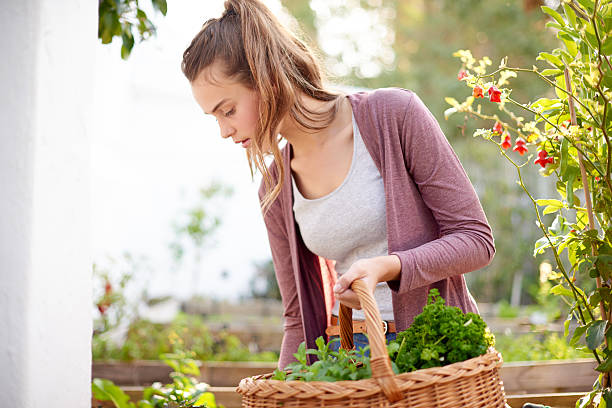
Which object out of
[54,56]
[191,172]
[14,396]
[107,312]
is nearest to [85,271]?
[14,396]

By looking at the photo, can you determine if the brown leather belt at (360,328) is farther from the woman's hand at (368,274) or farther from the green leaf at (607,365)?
the green leaf at (607,365)

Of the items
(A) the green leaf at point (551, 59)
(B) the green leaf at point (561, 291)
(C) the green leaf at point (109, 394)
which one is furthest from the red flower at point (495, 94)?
(C) the green leaf at point (109, 394)

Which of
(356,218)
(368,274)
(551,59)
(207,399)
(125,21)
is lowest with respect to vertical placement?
(207,399)

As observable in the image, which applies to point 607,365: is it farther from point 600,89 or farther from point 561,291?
point 600,89

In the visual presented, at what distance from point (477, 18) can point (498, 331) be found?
6.70m

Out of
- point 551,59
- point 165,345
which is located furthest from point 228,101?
point 165,345

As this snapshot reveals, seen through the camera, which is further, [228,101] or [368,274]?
[228,101]

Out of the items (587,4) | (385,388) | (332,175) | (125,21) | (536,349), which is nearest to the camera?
(385,388)

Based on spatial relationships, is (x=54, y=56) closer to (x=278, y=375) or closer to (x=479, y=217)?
(x=278, y=375)

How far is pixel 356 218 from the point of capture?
1.44 m

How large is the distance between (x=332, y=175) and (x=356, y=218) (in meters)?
0.15

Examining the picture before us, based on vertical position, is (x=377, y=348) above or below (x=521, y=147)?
below

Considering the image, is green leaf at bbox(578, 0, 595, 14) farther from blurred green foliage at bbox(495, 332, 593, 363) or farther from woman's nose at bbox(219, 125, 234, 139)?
blurred green foliage at bbox(495, 332, 593, 363)

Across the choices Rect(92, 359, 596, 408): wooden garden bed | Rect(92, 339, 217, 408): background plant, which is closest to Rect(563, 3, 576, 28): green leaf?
Rect(92, 359, 596, 408): wooden garden bed
